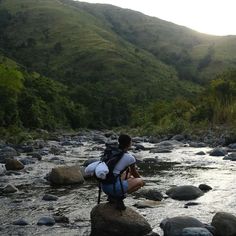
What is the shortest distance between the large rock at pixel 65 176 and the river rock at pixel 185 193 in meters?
4.52

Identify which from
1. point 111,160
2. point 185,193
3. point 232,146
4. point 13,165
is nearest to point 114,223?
point 111,160

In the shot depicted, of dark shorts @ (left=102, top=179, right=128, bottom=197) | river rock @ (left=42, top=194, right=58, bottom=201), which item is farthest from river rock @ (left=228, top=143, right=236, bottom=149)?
dark shorts @ (left=102, top=179, right=128, bottom=197)

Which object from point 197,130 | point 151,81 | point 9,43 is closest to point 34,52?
point 9,43

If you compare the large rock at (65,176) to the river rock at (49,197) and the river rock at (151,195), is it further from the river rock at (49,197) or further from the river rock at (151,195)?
the river rock at (151,195)

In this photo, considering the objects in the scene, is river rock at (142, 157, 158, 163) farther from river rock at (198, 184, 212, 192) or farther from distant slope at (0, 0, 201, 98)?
distant slope at (0, 0, 201, 98)

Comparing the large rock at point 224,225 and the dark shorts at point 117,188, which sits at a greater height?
the dark shorts at point 117,188

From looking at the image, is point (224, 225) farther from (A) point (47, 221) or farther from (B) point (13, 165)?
(B) point (13, 165)

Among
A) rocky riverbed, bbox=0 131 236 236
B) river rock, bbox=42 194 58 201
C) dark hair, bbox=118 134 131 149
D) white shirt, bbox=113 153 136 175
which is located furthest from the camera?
river rock, bbox=42 194 58 201

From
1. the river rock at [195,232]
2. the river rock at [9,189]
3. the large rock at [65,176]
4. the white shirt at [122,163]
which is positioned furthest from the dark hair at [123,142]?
the large rock at [65,176]

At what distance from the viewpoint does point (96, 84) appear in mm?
131000

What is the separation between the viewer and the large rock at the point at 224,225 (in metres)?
11.3

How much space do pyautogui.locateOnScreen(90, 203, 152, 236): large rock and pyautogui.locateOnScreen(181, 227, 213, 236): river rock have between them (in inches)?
49.5

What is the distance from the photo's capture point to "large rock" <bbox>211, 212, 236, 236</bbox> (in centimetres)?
1129

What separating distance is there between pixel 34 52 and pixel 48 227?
153878 mm
